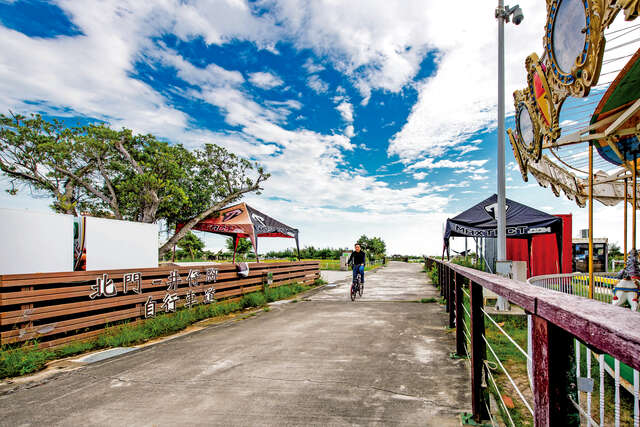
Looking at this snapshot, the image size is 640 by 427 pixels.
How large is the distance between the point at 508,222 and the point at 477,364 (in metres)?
10.0

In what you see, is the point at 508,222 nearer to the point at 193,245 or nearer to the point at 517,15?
the point at 517,15

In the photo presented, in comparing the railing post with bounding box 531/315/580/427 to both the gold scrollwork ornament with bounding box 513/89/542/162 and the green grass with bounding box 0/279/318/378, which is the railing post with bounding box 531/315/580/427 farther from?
the gold scrollwork ornament with bounding box 513/89/542/162

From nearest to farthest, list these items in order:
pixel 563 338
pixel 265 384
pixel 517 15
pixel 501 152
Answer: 1. pixel 563 338
2. pixel 265 384
3. pixel 517 15
4. pixel 501 152

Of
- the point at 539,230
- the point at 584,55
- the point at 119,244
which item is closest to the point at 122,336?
the point at 119,244

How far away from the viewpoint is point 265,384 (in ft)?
13.4

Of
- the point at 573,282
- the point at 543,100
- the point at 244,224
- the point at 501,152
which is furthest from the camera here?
the point at 244,224

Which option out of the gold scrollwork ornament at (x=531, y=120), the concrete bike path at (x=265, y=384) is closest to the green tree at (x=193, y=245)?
the concrete bike path at (x=265, y=384)

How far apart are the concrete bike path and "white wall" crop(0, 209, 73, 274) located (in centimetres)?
240

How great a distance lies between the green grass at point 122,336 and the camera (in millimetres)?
4613

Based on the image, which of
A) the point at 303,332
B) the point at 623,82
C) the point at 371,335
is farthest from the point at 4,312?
the point at 623,82

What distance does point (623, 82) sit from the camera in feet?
16.4

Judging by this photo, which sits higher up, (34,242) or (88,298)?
(34,242)

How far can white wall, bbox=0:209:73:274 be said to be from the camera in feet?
18.7

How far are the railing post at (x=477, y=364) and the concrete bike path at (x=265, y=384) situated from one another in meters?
0.25
